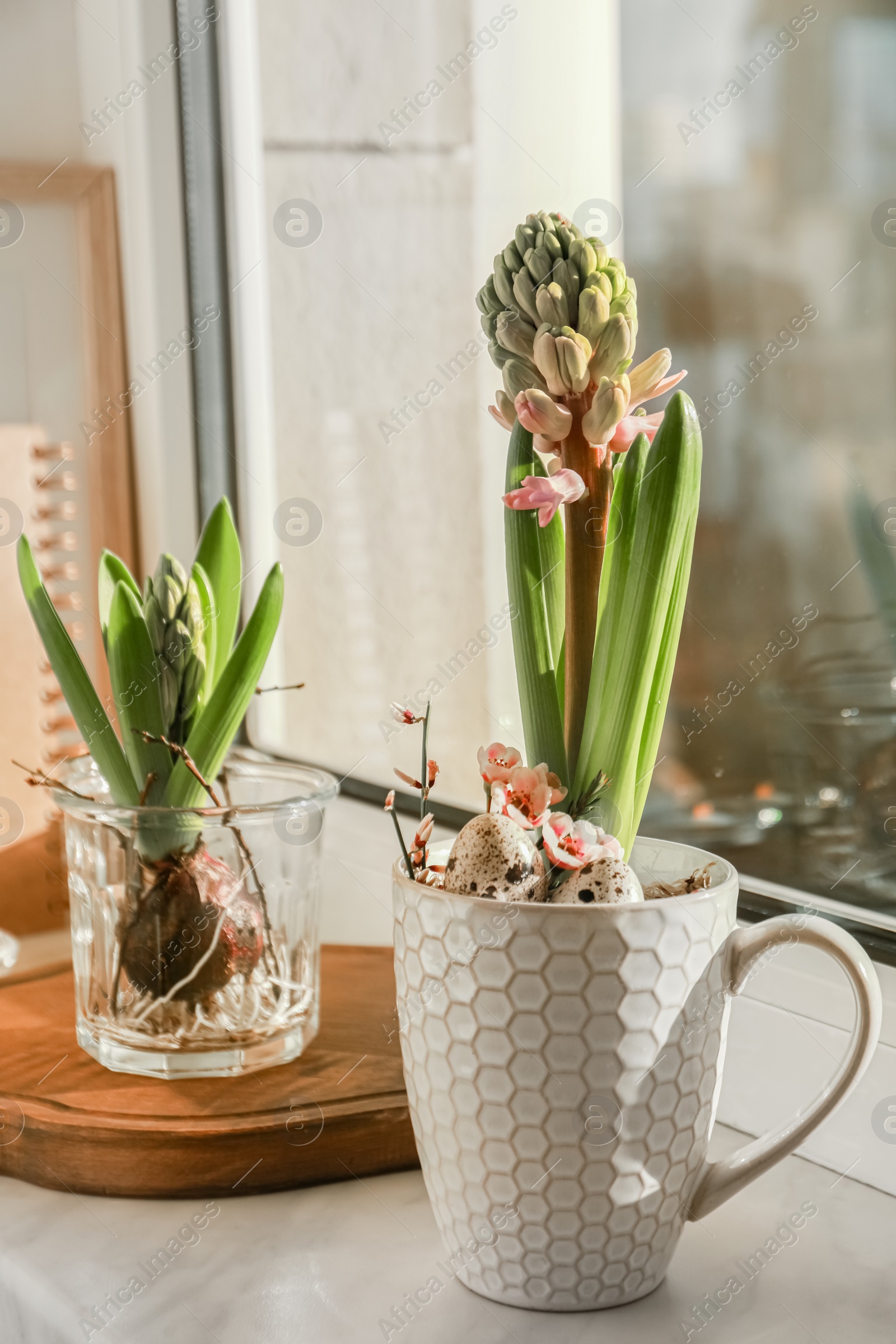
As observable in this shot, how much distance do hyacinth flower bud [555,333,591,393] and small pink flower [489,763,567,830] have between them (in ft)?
0.44

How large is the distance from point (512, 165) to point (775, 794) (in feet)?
1.44

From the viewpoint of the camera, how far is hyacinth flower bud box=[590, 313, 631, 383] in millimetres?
419

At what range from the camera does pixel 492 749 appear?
0.45 metres

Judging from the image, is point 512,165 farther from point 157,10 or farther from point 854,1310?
point 854,1310

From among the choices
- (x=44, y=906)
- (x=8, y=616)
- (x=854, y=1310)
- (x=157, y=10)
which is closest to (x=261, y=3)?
(x=157, y=10)

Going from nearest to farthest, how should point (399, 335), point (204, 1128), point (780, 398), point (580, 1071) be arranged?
point (580, 1071), point (204, 1128), point (780, 398), point (399, 335)

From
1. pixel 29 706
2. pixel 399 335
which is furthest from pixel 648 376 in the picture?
pixel 29 706

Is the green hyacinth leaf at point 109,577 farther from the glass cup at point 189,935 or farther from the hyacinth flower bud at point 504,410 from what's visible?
the hyacinth flower bud at point 504,410

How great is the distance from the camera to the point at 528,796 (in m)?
0.43

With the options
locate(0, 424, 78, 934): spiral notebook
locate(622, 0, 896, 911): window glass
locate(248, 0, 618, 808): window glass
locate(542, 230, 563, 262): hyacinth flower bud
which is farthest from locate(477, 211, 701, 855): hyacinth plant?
locate(0, 424, 78, 934): spiral notebook

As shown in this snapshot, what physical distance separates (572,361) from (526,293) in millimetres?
31

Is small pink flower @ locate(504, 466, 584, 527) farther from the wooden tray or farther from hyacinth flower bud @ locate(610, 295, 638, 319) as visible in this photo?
the wooden tray

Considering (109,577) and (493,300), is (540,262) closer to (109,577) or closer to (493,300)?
(493,300)

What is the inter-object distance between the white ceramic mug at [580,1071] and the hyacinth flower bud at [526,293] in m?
0.20
